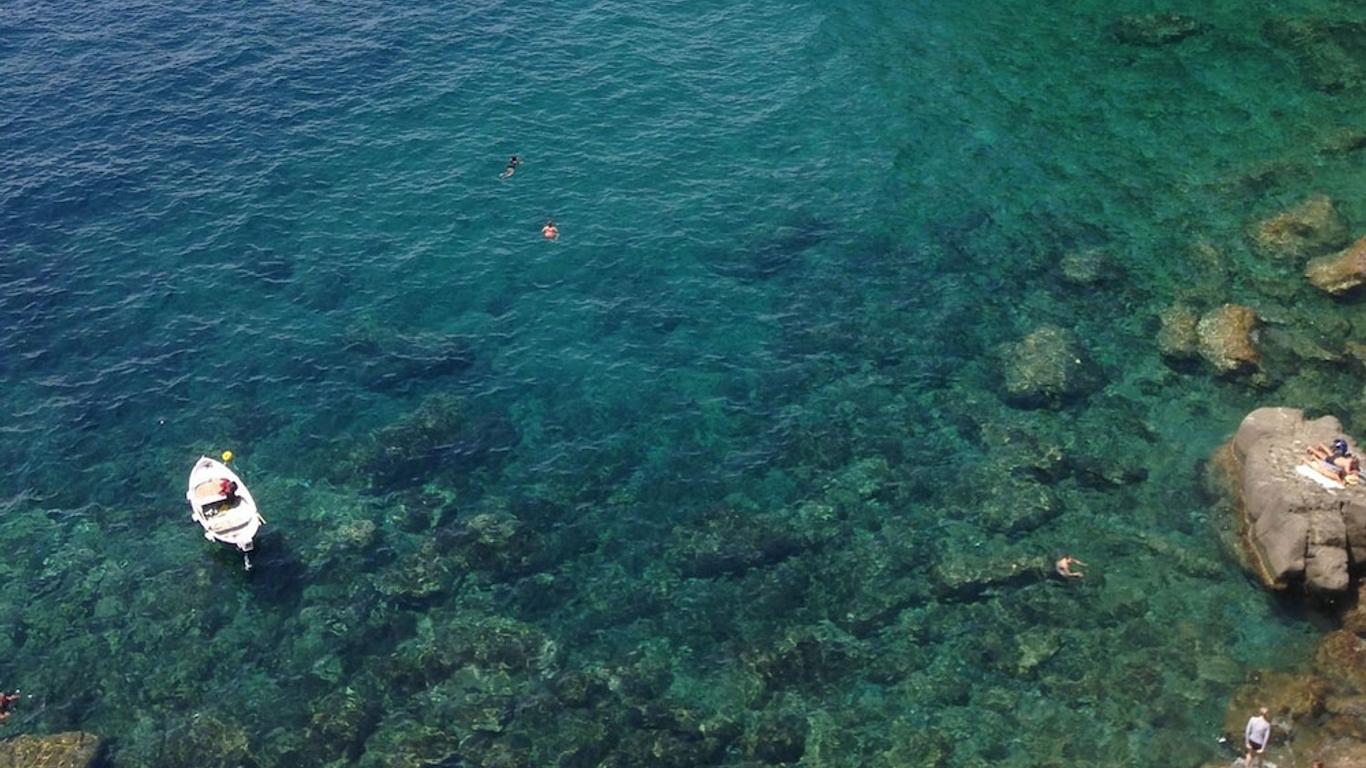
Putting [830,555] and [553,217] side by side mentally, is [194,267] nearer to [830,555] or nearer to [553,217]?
[553,217]

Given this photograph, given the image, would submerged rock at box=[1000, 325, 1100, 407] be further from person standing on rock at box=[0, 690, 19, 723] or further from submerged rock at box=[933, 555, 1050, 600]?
person standing on rock at box=[0, 690, 19, 723]

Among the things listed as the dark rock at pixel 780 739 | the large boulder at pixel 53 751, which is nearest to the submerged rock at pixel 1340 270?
the dark rock at pixel 780 739

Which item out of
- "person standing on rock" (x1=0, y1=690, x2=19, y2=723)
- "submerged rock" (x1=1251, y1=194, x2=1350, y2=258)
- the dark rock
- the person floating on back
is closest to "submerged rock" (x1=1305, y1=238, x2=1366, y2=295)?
"submerged rock" (x1=1251, y1=194, x2=1350, y2=258)

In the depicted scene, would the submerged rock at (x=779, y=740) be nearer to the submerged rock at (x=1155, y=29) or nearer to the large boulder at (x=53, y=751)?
the large boulder at (x=53, y=751)

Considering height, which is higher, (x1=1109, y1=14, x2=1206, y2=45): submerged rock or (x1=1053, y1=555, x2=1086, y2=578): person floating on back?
(x1=1109, y1=14, x2=1206, y2=45): submerged rock

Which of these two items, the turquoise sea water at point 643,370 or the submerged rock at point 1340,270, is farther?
the submerged rock at point 1340,270

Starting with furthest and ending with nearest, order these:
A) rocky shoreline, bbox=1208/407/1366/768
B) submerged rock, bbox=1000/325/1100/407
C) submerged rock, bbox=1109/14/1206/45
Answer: submerged rock, bbox=1109/14/1206/45 < submerged rock, bbox=1000/325/1100/407 < rocky shoreline, bbox=1208/407/1366/768

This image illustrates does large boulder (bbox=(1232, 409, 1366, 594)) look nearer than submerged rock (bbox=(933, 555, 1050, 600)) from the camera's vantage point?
Yes
